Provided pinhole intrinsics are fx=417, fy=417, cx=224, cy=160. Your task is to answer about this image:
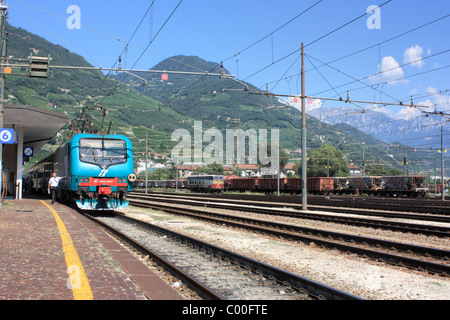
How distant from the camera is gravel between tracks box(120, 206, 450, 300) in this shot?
6.43m

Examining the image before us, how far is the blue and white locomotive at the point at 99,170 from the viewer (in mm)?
17391

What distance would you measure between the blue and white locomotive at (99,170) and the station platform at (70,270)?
19.8 ft

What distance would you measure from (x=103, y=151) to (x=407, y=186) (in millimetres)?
40377

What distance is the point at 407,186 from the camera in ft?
159

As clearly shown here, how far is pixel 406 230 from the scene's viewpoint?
13898 mm

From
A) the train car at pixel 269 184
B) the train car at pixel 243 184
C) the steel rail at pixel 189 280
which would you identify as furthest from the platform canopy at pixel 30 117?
the train car at pixel 243 184

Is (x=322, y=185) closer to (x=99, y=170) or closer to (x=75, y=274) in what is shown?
(x=99, y=170)

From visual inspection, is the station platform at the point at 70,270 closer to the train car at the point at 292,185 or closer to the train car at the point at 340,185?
the train car at the point at 292,185

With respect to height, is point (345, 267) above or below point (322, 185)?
below

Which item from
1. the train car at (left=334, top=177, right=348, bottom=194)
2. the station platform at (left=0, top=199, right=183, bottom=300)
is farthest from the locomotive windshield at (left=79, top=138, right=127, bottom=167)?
the train car at (left=334, top=177, right=348, bottom=194)

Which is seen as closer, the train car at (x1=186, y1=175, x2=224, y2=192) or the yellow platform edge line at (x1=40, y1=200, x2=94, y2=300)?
the yellow platform edge line at (x1=40, y1=200, x2=94, y2=300)

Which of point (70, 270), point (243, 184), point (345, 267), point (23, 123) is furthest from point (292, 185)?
point (70, 270)

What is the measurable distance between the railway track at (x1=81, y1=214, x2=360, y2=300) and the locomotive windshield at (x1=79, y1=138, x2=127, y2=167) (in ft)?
24.6

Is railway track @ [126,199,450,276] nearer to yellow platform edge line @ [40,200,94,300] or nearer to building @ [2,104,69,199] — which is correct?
yellow platform edge line @ [40,200,94,300]
